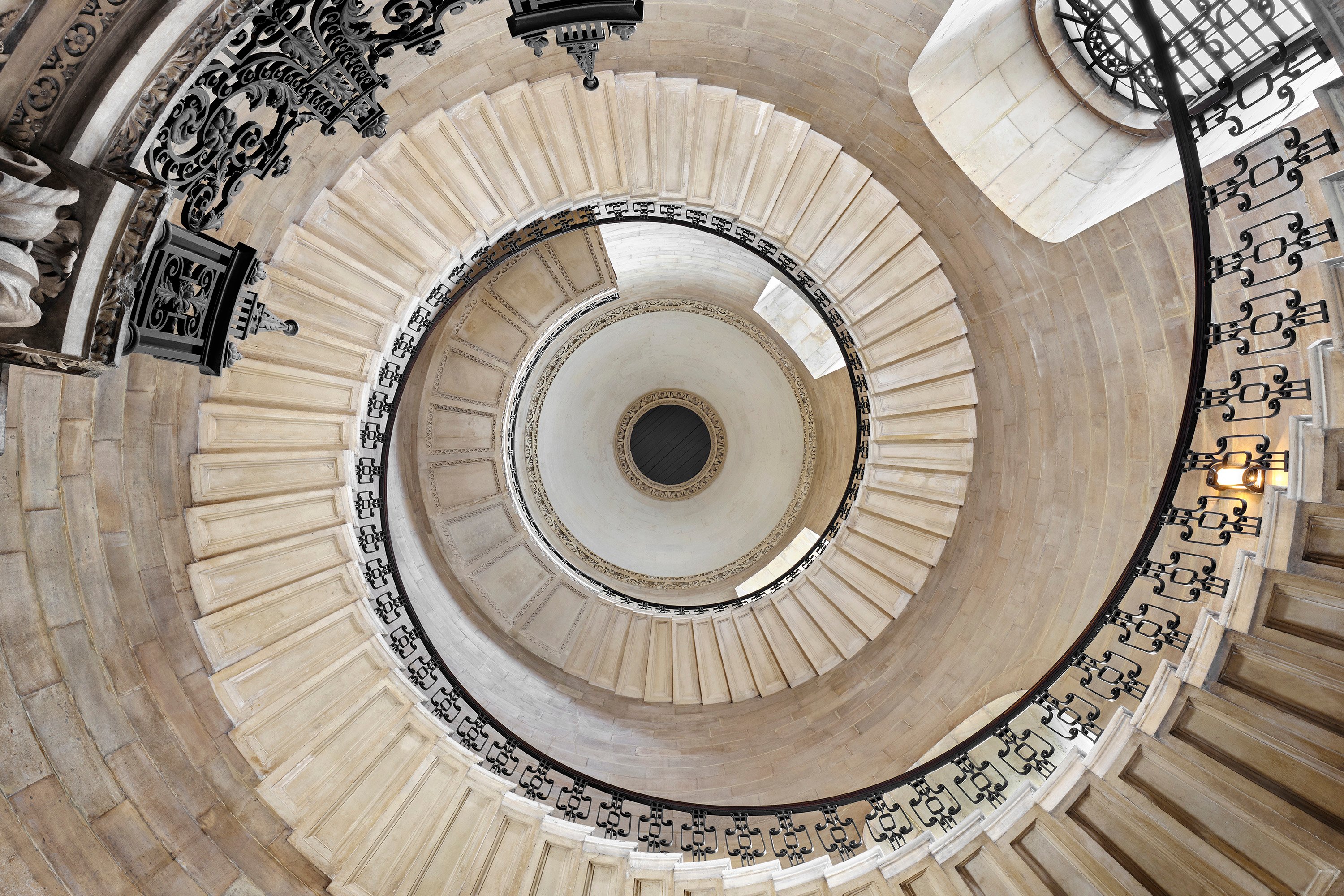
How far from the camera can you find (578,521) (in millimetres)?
11398

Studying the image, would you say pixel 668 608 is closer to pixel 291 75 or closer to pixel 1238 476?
pixel 1238 476

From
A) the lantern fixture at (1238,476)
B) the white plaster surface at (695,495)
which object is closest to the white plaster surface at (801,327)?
the white plaster surface at (695,495)

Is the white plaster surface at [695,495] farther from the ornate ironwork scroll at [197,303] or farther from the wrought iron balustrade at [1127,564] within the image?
the ornate ironwork scroll at [197,303]

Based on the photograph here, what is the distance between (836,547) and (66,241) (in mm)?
7123

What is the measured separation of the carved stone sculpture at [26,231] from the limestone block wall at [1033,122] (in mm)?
6254

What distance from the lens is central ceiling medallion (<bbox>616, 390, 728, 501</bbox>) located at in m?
12.1

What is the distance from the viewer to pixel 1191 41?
16.3 feet

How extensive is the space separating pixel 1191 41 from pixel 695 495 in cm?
915

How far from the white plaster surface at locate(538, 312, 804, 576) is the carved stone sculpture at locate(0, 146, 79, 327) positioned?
338 inches

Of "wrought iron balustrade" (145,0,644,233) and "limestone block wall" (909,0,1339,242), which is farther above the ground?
"limestone block wall" (909,0,1339,242)

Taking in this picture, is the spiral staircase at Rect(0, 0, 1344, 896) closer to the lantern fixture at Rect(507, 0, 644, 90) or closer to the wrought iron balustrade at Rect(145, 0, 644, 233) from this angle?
the wrought iron balustrade at Rect(145, 0, 644, 233)

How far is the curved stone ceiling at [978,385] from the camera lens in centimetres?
546

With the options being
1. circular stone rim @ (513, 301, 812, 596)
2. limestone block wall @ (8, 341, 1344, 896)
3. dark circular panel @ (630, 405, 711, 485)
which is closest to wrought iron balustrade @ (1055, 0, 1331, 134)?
limestone block wall @ (8, 341, 1344, 896)

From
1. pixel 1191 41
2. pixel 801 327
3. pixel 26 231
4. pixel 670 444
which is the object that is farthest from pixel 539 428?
pixel 1191 41
